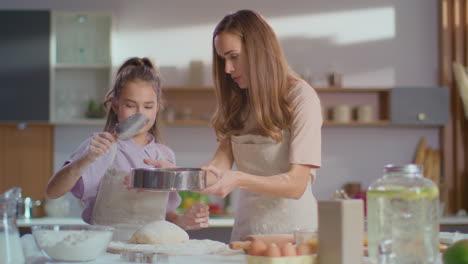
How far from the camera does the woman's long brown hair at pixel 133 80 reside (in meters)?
2.28

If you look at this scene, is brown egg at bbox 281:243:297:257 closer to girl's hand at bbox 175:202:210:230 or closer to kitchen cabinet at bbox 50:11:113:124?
girl's hand at bbox 175:202:210:230

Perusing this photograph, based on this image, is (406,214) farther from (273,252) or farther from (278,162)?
(278,162)

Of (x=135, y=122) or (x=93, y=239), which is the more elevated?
(x=135, y=122)

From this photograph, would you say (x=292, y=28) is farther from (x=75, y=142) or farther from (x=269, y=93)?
(x=269, y=93)

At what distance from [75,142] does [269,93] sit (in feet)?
9.16

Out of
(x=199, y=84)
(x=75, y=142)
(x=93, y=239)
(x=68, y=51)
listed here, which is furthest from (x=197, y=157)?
(x=93, y=239)

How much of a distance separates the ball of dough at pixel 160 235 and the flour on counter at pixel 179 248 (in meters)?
0.02

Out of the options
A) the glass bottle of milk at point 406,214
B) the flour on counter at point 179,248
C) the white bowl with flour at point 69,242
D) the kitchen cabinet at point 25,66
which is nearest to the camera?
the glass bottle of milk at point 406,214

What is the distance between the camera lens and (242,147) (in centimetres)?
219

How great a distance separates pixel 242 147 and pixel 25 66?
8.43ft

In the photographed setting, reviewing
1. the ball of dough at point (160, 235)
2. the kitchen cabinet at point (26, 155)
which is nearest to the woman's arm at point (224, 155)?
the ball of dough at point (160, 235)

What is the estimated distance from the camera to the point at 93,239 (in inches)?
55.4

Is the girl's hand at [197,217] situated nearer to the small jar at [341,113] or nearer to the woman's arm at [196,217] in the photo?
the woman's arm at [196,217]

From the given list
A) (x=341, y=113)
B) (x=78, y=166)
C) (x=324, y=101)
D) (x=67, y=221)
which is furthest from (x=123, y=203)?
(x=324, y=101)
